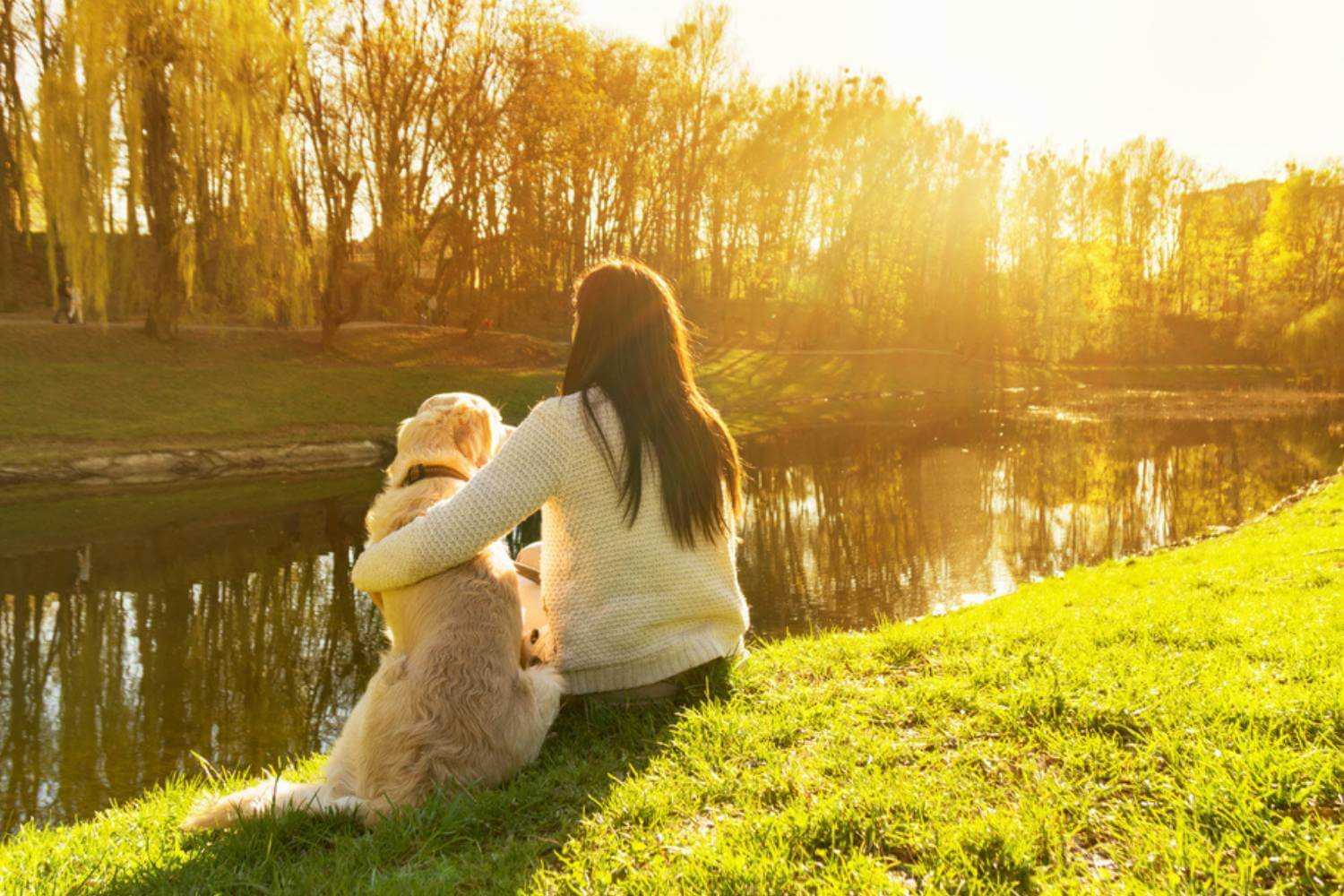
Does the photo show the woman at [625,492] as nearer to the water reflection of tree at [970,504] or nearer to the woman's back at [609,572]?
the woman's back at [609,572]

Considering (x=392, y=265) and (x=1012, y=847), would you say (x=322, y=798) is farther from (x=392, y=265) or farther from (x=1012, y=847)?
(x=392, y=265)

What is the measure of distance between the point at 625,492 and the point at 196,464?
1662 cm

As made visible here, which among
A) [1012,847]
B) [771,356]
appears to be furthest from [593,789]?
[771,356]

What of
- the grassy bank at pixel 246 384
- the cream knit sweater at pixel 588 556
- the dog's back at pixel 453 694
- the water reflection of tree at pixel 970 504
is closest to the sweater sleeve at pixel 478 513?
the cream knit sweater at pixel 588 556

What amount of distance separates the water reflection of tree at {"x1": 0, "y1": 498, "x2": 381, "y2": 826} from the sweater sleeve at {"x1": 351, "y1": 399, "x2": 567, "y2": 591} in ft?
12.0

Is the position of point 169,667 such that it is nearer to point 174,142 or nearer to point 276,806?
point 276,806

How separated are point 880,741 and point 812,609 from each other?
20.0 feet

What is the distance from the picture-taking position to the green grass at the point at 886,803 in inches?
88.7

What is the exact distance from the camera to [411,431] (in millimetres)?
3549

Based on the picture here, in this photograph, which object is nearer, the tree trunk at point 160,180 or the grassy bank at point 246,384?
the grassy bank at point 246,384

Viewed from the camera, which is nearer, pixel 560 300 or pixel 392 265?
pixel 392 265

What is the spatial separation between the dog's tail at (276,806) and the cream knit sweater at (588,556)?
0.72 m

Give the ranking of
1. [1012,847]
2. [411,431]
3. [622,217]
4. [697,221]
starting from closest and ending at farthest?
[1012,847], [411,431], [622,217], [697,221]

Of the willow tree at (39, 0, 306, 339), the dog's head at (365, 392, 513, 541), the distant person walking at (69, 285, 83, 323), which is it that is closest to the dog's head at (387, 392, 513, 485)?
the dog's head at (365, 392, 513, 541)
